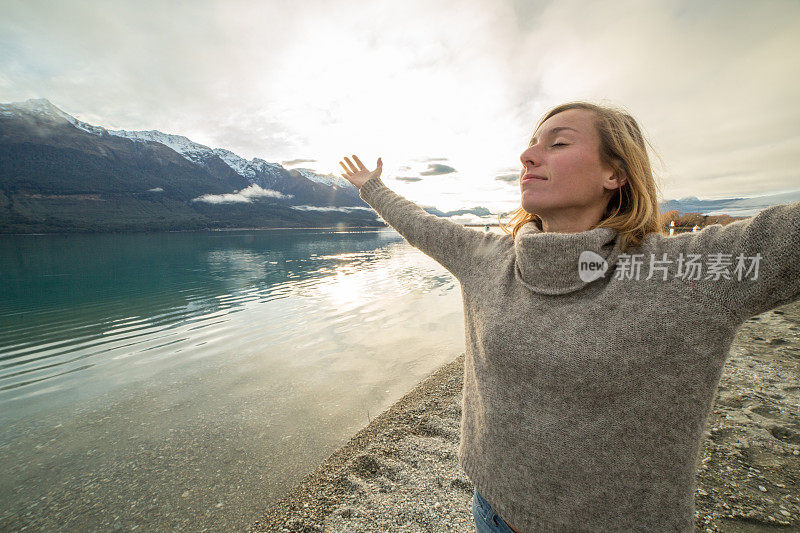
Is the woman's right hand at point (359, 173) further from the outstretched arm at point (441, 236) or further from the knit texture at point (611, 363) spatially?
the knit texture at point (611, 363)

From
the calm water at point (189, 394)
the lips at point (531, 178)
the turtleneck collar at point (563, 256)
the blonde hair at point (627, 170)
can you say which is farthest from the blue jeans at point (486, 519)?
the calm water at point (189, 394)

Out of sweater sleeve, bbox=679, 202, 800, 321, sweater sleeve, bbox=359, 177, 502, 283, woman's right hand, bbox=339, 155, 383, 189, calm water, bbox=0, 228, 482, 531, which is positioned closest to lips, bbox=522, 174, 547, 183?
sweater sleeve, bbox=359, 177, 502, 283

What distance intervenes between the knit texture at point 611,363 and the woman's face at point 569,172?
183 mm

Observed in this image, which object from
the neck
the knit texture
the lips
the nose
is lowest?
the knit texture

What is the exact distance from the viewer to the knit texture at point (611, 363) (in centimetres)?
114

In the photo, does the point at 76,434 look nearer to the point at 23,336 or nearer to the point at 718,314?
the point at 718,314

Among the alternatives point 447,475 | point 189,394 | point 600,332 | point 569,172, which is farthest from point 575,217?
point 189,394

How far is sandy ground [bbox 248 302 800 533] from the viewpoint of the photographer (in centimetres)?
396

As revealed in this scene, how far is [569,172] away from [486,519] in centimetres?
183

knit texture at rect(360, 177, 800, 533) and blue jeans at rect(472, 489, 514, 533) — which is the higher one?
knit texture at rect(360, 177, 800, 533)

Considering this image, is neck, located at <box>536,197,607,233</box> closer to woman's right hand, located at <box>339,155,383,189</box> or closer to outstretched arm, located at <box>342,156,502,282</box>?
outstretched arm, located at <box>342,156,502,282</box>

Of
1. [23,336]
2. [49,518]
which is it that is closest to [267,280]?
[23,336]

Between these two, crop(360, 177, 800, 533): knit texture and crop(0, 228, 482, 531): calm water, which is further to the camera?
crop(0, 228, 482, 531): calm water

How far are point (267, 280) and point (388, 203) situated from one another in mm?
28817
